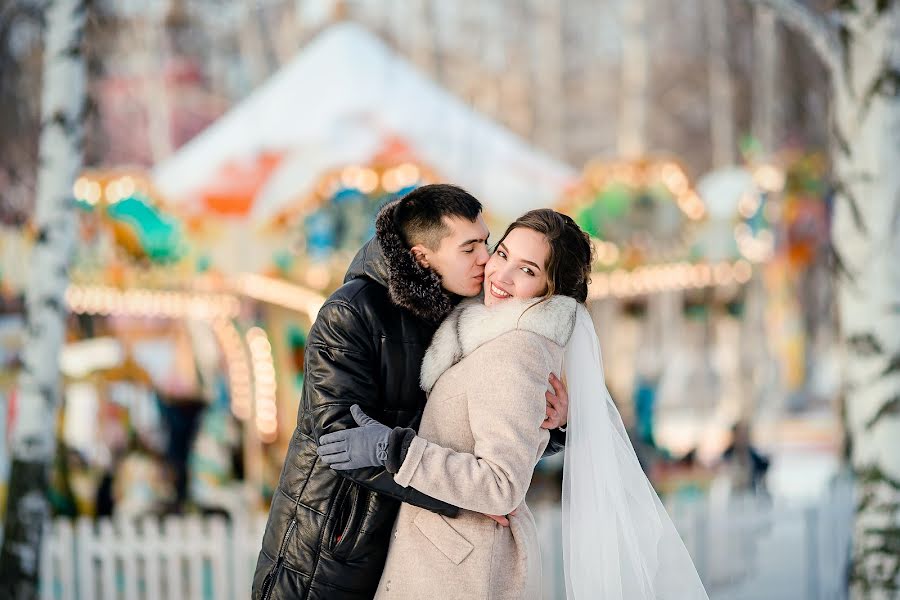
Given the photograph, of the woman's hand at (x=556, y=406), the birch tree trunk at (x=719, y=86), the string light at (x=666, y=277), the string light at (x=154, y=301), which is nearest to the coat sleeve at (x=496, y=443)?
the woman's hand at (x=556, y=406)

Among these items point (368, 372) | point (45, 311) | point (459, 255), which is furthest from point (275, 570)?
point (45, 311)

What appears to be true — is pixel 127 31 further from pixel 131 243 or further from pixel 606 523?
pixel 606 523

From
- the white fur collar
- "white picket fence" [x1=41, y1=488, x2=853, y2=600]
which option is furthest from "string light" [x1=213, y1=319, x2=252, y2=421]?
the white fur collar

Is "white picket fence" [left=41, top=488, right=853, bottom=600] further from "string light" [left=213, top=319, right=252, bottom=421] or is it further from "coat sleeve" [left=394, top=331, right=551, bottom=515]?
"coat sleeve" [left=394, top=331, right=551, bottom=515]

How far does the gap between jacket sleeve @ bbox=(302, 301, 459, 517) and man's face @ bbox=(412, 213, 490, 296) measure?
247 millimetres

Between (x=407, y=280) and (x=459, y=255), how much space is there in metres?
0.15

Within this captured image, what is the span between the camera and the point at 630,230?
8477 mm

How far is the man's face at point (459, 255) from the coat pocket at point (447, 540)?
2.00ft

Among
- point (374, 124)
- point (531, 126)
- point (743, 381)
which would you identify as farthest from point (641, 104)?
point (374, 124)

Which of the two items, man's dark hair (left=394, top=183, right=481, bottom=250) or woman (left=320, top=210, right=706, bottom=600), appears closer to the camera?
woman (left=320, top=210, right=706, bottom=600)

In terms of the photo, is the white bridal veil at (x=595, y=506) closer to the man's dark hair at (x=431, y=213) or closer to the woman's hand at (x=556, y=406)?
the woman's hand at (x=556, y=406)

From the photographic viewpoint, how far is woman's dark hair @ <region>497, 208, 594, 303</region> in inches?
113

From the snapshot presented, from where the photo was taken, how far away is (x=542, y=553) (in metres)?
6.27

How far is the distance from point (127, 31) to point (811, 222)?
15.1m
